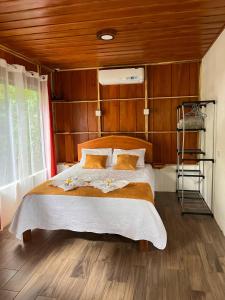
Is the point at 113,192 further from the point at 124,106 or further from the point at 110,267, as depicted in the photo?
the point at 124,106

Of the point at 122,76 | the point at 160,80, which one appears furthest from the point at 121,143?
the point at 160,80

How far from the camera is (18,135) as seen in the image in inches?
135

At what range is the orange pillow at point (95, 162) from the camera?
4.01 metres

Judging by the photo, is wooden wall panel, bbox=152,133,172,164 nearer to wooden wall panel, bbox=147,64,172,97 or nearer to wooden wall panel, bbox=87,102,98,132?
wooden wall panel, bbox=147,64,172,97

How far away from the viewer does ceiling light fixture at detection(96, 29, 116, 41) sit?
268 cm

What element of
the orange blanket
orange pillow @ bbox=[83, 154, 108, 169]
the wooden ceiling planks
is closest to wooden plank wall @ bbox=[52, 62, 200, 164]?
the wooden ceiling planks

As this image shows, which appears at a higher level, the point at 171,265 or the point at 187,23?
the point at 187,23

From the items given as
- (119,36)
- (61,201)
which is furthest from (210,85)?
(61,201)

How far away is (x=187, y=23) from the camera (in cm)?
255

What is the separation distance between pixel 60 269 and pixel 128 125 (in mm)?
2948

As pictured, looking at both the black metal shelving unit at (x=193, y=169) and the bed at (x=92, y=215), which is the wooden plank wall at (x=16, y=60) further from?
the black metal shelving unit at (x=193, y=169)

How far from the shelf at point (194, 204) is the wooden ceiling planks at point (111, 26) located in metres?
2.36

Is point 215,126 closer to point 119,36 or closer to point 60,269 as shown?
point 119,36

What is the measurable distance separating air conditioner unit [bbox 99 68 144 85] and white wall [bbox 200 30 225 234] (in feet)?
3.89
